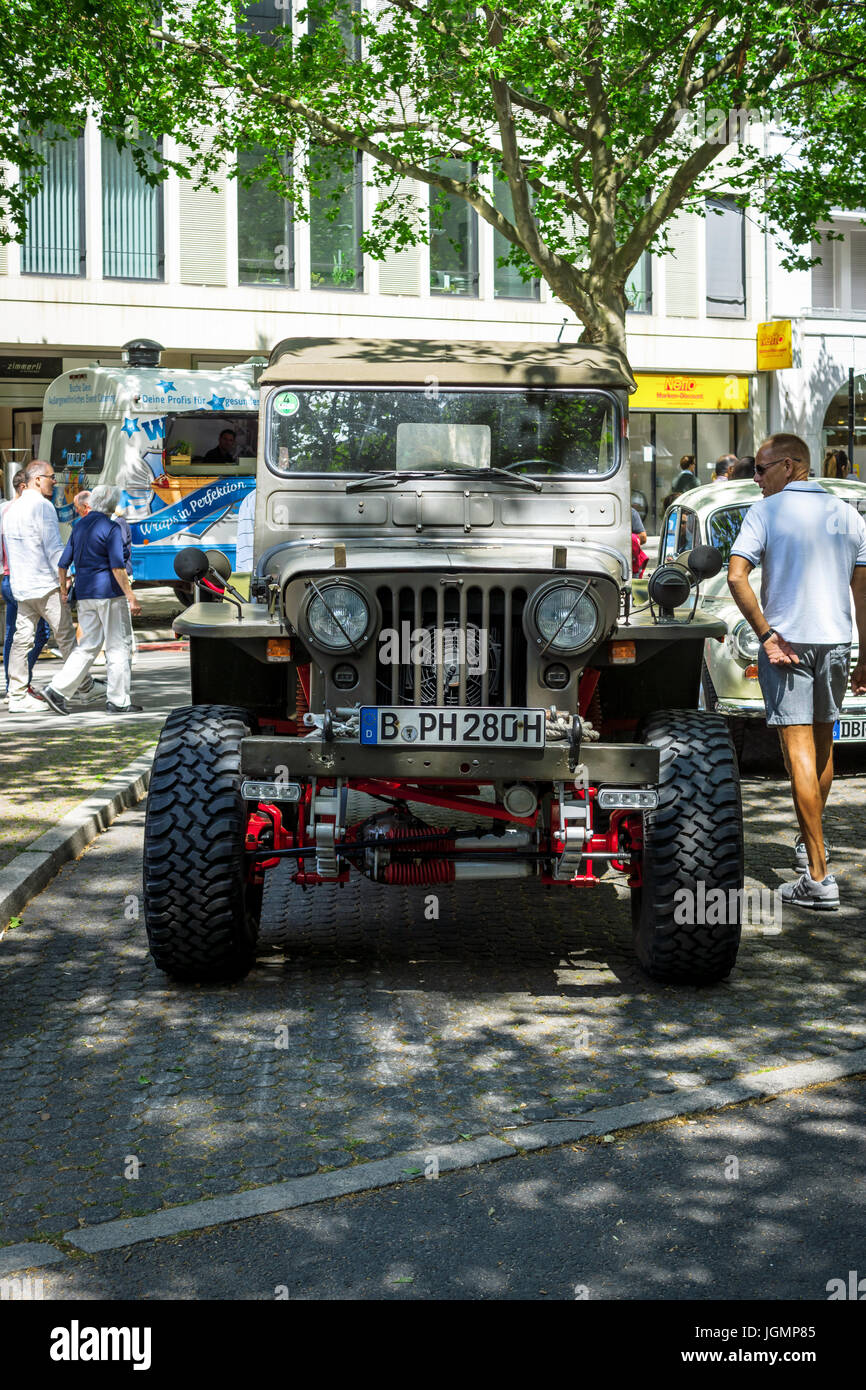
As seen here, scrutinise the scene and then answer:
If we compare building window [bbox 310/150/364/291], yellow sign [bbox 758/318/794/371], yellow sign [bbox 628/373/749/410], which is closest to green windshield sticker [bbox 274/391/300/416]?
building window [bbox 310/150/364/291]

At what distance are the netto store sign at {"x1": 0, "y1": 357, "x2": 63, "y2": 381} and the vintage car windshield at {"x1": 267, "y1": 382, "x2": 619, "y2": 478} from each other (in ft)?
76.3

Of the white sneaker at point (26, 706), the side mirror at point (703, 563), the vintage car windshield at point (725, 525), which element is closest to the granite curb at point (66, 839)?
the white sneaker at point (26, 706)

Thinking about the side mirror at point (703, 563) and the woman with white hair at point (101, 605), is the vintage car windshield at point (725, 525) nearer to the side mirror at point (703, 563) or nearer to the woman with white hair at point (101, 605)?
the side mirror at point (703, 563)

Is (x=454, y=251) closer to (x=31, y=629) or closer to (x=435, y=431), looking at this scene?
(x=31, y=629)

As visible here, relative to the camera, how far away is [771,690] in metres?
7.03

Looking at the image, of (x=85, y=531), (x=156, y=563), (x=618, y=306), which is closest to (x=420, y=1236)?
(x=85, y=531)

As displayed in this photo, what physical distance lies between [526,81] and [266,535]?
11815mm

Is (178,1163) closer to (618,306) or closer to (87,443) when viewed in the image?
(618,306)

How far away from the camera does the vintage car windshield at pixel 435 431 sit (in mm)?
6926

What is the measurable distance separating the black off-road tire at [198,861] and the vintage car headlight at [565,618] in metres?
1.21

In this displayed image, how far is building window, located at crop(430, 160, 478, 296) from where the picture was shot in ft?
103

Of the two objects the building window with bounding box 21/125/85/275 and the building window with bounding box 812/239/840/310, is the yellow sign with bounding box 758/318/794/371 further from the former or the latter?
the building window with bounding box 21/125/85/275
